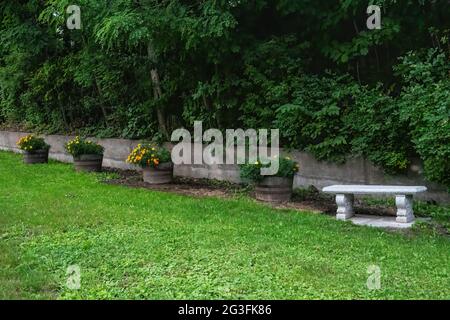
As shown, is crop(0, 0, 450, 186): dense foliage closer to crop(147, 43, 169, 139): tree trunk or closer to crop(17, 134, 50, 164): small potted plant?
crop(147, 43, 169, 139): tree trunk

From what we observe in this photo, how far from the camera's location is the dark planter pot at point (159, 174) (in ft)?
32.0

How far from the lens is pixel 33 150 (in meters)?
12.7

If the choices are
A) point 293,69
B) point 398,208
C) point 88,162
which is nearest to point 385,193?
point 398,208

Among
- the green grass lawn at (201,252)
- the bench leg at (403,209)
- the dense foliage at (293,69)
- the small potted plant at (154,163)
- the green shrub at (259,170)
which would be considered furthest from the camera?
the small potted plant at (154,163)

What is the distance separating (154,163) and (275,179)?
103 inches

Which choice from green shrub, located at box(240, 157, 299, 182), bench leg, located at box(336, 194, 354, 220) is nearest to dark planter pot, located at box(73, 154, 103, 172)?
green shrub, located at box(240, 157, 299, 182)

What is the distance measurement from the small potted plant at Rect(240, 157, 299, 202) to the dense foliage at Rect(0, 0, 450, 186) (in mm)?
894

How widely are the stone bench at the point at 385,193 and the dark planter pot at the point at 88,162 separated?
5.90m

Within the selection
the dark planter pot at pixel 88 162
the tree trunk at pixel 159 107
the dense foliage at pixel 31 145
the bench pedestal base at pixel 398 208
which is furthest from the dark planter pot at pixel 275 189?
the dense foliage at pixel 31 145

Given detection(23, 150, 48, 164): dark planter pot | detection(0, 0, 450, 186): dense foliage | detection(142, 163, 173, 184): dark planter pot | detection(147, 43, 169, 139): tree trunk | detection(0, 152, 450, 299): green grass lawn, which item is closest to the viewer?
detection(0, 152, 450, 299): green grass lawn

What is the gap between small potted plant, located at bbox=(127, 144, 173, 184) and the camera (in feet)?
31.7

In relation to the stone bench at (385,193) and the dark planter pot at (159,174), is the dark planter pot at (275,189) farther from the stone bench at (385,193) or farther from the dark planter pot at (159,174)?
the dark planter pot at (159,174)
